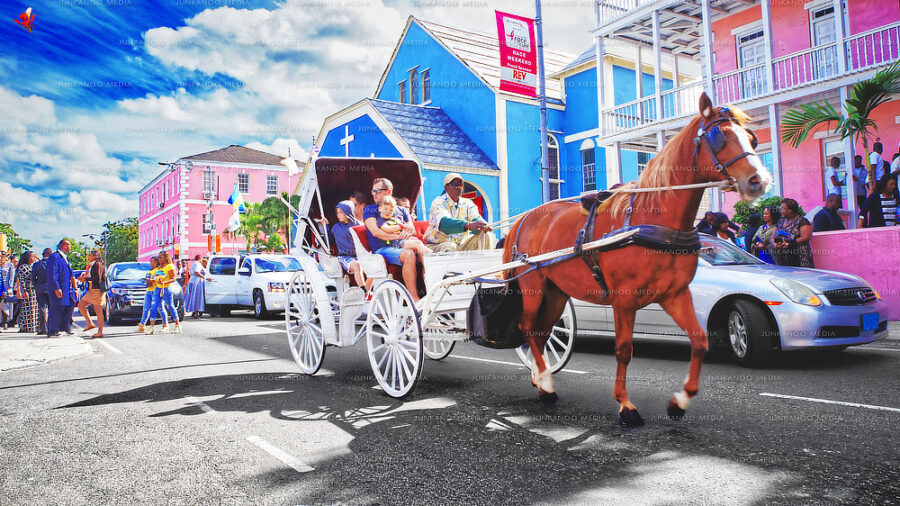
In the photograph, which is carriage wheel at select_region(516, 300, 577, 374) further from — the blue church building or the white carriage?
the blue church building

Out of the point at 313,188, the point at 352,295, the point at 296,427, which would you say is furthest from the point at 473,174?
the point at 296,427

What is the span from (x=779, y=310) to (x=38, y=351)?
435 inches

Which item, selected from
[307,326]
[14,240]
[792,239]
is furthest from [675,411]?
[14,240]

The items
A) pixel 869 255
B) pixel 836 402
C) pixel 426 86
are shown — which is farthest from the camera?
pixel 426 86

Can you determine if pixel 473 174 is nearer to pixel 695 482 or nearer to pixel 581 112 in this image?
pixel 581 112

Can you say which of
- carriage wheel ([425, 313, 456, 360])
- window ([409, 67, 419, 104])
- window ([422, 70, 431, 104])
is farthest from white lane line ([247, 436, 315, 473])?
window ([409, 67, 419, 104])

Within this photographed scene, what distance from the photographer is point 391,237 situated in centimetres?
655

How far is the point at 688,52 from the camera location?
2012 cm

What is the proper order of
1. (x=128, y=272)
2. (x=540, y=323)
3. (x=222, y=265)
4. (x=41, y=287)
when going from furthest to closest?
(x=222, y=265) < (x=128, y=272) < (x=41, y=287) < (x=540, y=323)

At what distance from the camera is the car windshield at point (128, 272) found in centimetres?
1708

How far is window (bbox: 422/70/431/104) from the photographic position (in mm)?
26828

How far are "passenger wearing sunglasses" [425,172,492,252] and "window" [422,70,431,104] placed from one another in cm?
2112

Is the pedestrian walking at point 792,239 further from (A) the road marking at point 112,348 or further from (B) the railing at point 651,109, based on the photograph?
(A) the road marking at point 112,348

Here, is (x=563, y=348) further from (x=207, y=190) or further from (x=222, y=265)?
(x=207, y=190)
